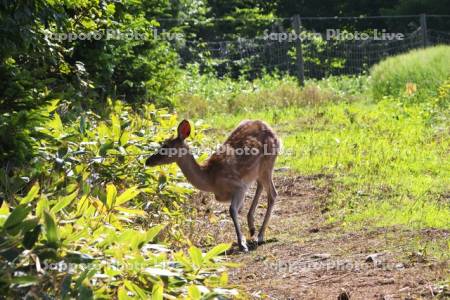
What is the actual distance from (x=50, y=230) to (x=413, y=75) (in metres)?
15.1

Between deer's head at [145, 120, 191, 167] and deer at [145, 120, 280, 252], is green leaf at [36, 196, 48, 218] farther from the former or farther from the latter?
deer's head at [145, 120, 191, 167]

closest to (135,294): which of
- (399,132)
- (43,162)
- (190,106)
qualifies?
(43,162)

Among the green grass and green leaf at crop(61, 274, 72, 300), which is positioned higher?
green leaf at crop(61, 274, 72, 300)

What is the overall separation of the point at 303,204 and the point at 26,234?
6.22 meters

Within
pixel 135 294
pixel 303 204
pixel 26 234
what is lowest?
pixel 303 204

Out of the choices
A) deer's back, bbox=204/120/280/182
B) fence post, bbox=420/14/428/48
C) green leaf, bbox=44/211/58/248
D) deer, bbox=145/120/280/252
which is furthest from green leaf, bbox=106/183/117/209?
fence post, bbox=420/14/428/48

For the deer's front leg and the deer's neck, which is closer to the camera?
the deer's front leg

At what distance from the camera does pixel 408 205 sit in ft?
32.7

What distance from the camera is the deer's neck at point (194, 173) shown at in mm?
9859

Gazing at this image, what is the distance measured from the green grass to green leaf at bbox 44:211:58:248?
189 inches

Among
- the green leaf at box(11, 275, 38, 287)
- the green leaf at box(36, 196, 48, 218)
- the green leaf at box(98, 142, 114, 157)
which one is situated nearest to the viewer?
the green leaf at box(11, 275, 38, 287)

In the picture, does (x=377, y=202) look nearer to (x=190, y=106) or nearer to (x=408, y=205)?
(x=408, y=205)

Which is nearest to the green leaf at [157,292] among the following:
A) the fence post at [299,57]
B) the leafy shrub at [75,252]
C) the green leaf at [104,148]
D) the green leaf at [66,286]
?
the leafy shrub at [75,252]

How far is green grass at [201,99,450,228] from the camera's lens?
391 inches
